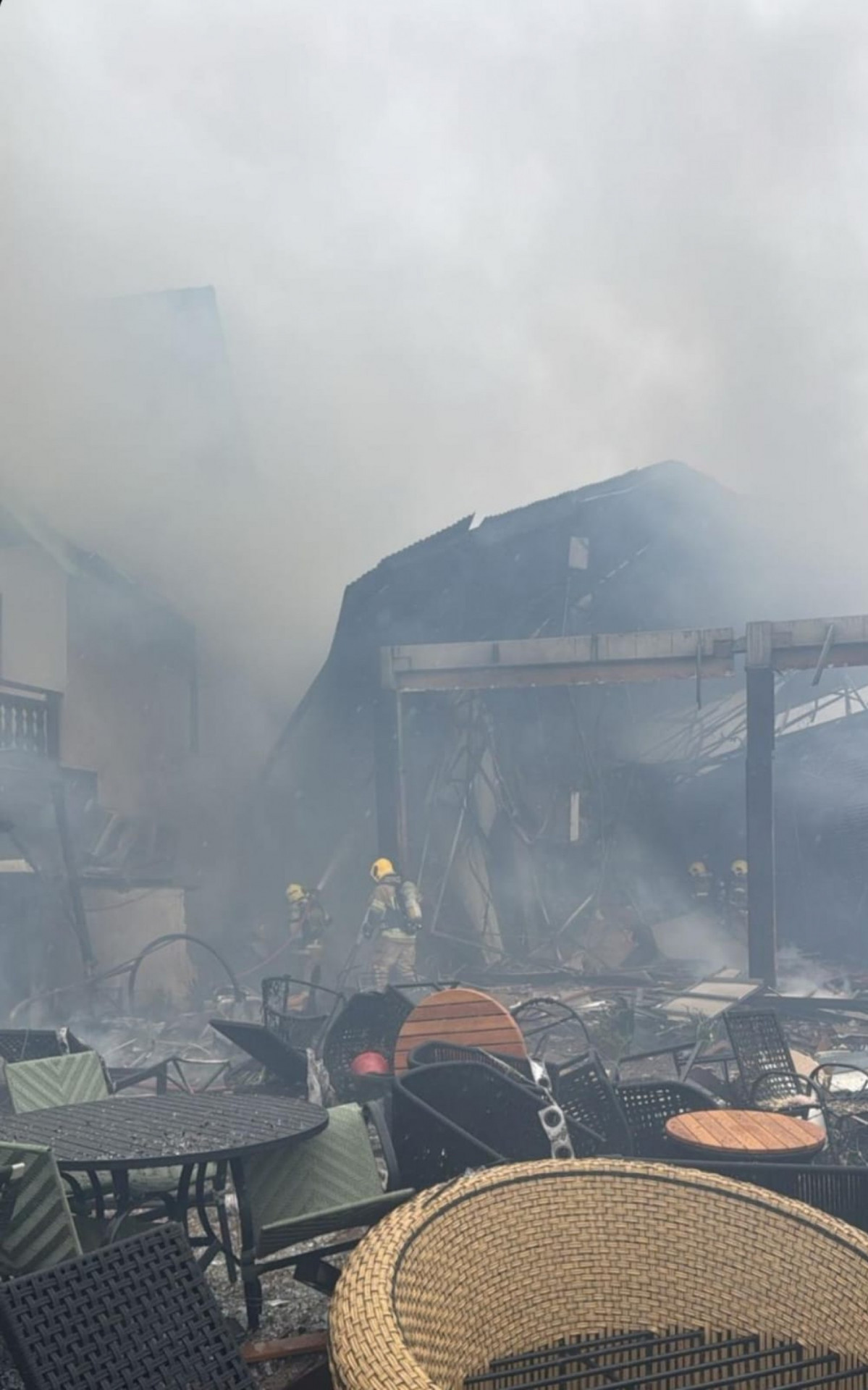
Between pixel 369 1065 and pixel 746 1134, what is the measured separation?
2.46m

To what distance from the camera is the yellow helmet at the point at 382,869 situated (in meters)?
11.5

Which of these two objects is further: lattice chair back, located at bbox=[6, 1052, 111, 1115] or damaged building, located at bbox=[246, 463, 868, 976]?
damaged building, located at bbox=[246, 463, 868, 976]

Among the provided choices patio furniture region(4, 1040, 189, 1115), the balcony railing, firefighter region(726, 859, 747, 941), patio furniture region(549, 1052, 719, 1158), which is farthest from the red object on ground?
firefighter region(726, 859, 747, 941)

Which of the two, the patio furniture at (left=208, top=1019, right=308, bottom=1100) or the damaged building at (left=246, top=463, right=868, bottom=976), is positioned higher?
the damaged building at (left=246, top=463, right=868, bottom=976)

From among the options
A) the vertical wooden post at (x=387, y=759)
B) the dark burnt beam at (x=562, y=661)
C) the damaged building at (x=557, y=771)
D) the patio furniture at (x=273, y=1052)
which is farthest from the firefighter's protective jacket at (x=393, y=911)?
the patio furniture at (x=273, y=1052)

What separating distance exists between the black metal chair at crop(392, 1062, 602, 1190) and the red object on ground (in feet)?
6.81

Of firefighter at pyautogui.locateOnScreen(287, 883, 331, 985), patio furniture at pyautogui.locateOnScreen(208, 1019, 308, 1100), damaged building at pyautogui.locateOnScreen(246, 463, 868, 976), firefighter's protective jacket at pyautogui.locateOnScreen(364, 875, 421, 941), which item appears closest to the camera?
patio furniture at pyautogui.locateOnScreen(208, 1019, 308, 1100)

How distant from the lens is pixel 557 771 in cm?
1581

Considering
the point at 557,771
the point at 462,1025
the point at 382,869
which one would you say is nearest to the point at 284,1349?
the point at 462,1025

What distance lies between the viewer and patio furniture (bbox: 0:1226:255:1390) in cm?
222

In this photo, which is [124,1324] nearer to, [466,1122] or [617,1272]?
[617,1272]

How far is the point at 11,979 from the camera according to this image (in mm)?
11383

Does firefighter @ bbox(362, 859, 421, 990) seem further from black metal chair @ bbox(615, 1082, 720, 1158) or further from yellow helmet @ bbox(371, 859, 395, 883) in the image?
black metal chair @ bbox(615, 1082, 720, 1158)

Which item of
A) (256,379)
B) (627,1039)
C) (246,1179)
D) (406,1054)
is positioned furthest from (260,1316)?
(256,379)
